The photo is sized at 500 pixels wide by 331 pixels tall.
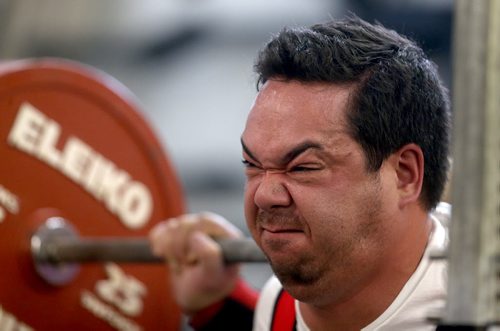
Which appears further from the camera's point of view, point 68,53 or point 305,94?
point 68,53

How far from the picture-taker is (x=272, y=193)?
1.10m

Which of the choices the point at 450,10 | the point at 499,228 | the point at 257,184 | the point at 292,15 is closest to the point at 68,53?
the point at 292,15

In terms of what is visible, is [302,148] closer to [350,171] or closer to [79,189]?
[350,171]

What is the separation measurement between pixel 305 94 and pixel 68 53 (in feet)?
9.98

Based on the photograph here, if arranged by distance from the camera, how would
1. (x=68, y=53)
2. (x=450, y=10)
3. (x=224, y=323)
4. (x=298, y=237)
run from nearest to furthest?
(x=298, y=237), (x=224, y=323), (x=450, y=10), (x=68, y=53)

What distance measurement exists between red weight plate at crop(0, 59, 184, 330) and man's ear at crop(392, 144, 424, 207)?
2.62 ft

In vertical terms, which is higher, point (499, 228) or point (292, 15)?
point (292, 15)

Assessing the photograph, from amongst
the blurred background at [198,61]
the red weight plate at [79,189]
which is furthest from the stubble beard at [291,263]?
the blurred background at [198,61]

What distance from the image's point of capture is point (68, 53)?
404cm

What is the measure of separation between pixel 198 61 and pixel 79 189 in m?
2.00

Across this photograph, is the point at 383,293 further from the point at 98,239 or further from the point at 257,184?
the point at 98,239

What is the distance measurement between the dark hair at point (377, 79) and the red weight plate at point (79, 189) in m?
0.67

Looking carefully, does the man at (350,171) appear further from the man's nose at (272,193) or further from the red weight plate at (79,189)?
the red weight plate at (79,189)

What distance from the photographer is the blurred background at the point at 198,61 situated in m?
3.69
